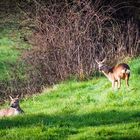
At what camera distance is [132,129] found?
11.5 m

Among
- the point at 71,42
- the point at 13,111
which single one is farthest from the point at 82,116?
the point at 71,42

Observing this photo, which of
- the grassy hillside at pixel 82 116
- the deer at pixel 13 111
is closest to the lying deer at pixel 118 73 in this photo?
the grassy hillside at pixel 82 116

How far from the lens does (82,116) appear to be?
43.5 ft

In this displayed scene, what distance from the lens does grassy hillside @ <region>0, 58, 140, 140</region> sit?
11.4 m

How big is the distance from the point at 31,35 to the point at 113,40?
3.75 m

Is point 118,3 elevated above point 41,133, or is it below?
above

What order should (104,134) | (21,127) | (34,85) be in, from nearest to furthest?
1. (104,134)
2. (21,127)
3. (34,85)

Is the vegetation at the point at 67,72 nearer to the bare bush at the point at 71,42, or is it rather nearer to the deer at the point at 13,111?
the bare bush at the point at 71,42

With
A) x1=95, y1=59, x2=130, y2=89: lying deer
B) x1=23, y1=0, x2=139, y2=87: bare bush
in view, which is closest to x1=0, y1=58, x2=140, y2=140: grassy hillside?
x1=95, y1=59, x2=130, y2=89: lying deer

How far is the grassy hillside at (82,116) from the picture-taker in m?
11.4

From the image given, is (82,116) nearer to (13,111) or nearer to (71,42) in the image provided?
(13,111)

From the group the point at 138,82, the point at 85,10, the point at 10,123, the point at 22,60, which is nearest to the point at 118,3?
the point at 85,10

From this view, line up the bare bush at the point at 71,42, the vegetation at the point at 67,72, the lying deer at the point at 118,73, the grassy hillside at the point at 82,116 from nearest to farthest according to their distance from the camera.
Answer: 1. the grassy hillside at the point at 82,116
2. the vegetation at the point at 67,72
3. the lying deer at the point at 118,73
4. the bare bush at the point at 71,42

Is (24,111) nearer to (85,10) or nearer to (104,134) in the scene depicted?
(104,134)
